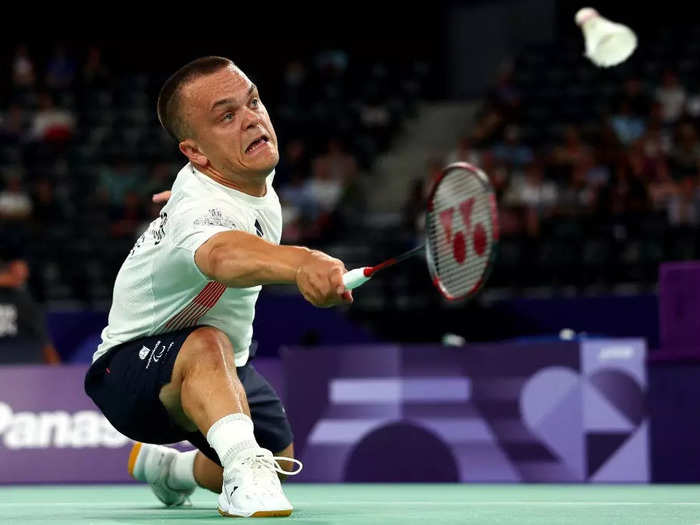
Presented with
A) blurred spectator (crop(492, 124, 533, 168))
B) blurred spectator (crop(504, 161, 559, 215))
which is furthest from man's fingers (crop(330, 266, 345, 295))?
blurred spectator (crop(492, 124, 533, 168))

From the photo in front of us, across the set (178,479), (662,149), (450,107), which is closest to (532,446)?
(178,479)

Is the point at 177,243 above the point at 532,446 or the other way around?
above

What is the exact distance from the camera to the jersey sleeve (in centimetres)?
377

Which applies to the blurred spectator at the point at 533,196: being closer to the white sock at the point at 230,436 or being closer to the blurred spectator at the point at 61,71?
the white sock at the point at 230,436

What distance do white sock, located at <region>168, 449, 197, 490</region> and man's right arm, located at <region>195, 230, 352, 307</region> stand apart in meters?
1.40

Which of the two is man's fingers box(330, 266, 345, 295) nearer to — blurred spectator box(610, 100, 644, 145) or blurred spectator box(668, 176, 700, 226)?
blurred spectator box(668, 176, 700, 226)

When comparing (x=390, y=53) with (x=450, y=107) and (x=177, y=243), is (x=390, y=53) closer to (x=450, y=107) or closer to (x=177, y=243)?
(x=450, y=107)

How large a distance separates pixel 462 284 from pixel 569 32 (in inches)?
527

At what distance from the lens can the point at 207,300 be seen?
4.23 meters

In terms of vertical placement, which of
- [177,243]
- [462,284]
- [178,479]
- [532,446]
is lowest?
[532,446]

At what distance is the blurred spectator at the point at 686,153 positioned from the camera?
1154cm

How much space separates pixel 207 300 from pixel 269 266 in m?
0.76

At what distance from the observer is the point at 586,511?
4.25 meters

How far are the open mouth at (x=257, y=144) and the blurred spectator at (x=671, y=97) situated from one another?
952 cm
